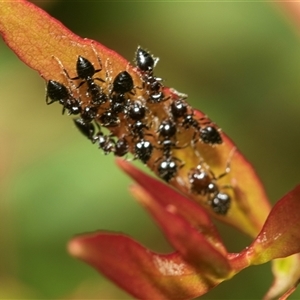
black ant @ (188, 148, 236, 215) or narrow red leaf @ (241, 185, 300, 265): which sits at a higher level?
black ant @ (188, 148, 236, 215)

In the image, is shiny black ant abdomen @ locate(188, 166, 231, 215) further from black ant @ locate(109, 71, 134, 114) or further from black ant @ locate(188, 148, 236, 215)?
black ant @ locate(109, 71, 134, 114)

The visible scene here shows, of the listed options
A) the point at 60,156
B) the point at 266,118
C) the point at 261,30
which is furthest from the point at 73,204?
the point at 261,30

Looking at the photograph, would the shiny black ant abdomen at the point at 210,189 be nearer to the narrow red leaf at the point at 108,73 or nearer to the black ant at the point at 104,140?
the narrow red leaf at the point at 108,73

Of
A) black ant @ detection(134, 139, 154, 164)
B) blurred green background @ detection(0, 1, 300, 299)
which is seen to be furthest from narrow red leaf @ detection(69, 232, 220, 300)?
blurred green background @ detection(0, 1, 300, 299)

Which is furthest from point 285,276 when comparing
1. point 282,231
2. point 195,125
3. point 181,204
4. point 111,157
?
point 111,157

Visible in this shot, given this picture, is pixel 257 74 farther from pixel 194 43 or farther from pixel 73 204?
pixel 73 204

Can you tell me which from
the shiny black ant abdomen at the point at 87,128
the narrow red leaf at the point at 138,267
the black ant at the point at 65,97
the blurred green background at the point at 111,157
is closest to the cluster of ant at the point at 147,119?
the black ant at the point at 65,97
